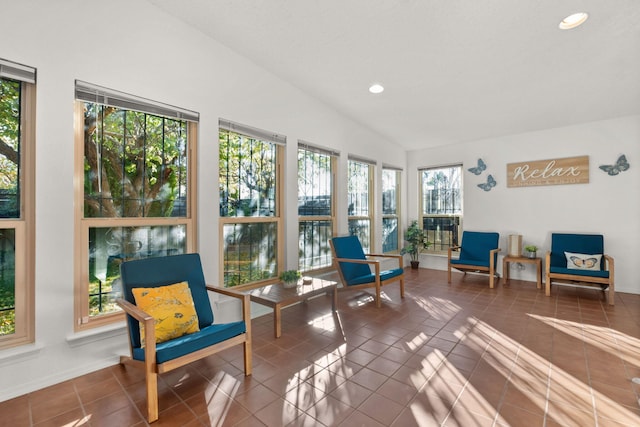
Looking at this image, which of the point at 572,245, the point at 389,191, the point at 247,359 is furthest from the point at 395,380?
the point at 389,191

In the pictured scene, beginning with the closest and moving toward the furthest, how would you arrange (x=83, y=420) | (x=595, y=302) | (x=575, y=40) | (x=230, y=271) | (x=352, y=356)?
(x=83, y=420), (x=352, y=356), (x=575, y=40), (x=230, y=271), (x=595, y=302)

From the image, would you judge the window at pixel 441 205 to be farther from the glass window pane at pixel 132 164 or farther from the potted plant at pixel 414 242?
the glass window pane at pixel 132 164

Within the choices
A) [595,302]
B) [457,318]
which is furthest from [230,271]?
[595,302]

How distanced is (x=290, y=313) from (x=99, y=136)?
8.46 feet

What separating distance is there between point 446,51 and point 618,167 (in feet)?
11.4

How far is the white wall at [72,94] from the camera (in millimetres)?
2076

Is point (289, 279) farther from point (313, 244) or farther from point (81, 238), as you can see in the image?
point (81, 238)

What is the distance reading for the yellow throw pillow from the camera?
2.07 meters

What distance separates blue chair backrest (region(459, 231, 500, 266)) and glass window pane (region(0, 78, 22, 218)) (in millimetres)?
5622

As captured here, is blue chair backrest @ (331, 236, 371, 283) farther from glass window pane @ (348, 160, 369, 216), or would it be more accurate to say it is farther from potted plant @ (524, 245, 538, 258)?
potted plant @ (524, 245, 538, 258)

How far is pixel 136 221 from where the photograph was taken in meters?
2.61

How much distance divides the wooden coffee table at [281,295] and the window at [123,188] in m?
0.87

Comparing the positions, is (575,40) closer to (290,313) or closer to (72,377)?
(290,313)

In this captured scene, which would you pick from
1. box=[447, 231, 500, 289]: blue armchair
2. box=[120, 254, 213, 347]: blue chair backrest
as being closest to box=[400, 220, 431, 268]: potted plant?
box=[447, 231, 500, 289]: blue armchair
